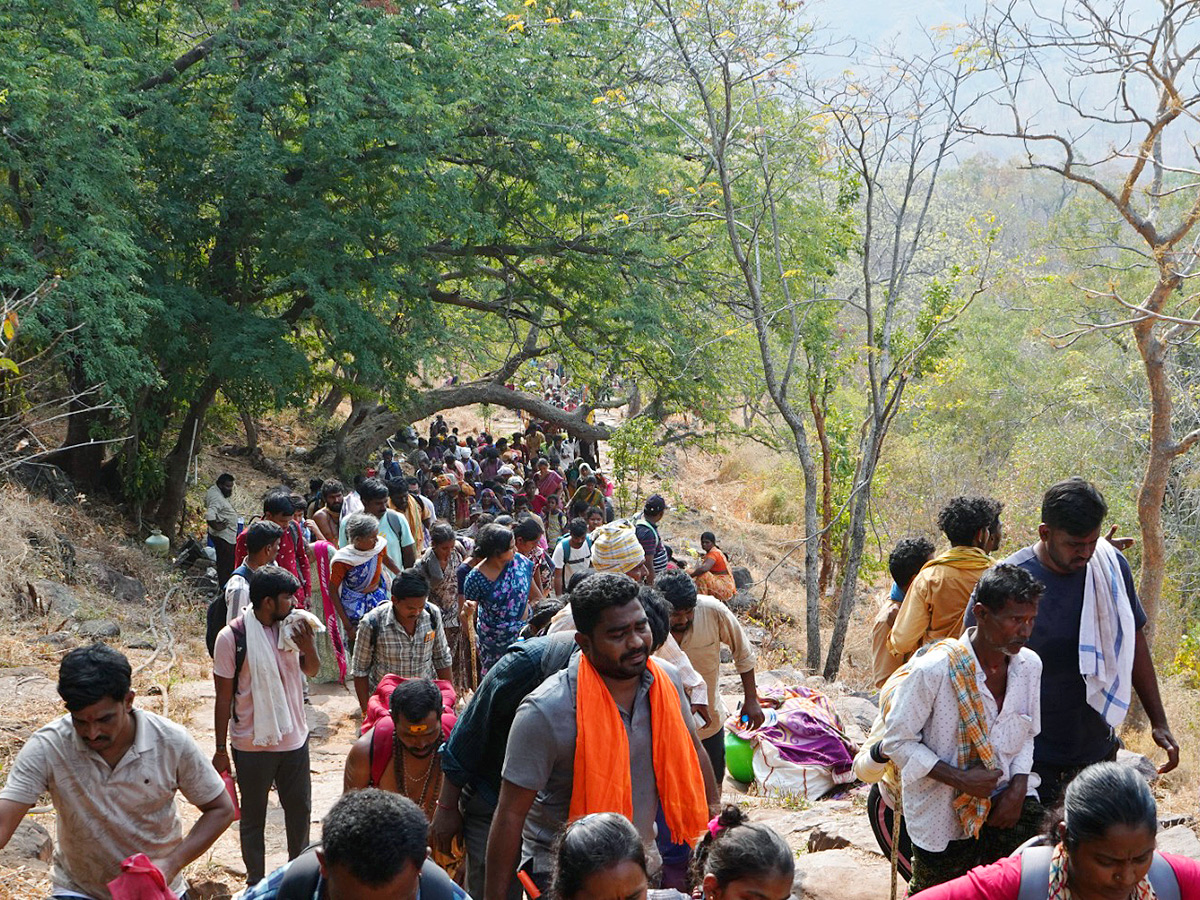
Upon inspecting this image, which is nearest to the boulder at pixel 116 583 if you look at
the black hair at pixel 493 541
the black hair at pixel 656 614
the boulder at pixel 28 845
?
the boulder at pixel 28 845

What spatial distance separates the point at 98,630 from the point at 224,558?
1.35 metres

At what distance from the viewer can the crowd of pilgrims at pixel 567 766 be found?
2.67 metres

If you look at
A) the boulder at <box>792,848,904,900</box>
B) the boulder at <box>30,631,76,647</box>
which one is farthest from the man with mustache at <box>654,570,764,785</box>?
the boulder at <box>30,631,76,647</box>

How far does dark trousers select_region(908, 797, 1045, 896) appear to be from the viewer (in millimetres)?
3637

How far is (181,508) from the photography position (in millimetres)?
15617

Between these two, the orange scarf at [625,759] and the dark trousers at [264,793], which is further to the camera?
the dark trousers at [264,793]

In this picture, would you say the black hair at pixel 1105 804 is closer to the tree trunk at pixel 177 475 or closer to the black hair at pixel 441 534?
the black hair at pixel 441 534

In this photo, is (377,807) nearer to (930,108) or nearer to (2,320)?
(2,320)

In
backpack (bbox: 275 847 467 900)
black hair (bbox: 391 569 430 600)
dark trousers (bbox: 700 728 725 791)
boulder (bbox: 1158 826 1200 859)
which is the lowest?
boulder (bbox: 1158 826 1200 859)

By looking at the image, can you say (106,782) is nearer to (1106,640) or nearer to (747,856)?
(747,856)

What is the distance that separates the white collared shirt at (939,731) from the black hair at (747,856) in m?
0.87

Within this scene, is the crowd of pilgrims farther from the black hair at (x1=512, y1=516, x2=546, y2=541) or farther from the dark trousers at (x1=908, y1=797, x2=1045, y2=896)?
the black hair at (x1=512, y1=516, x2=546, y2=541)

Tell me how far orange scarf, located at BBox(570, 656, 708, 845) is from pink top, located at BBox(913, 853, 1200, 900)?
0.94 meters

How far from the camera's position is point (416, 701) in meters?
4.32
